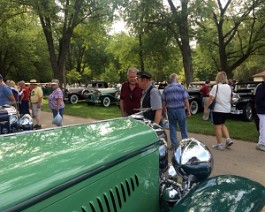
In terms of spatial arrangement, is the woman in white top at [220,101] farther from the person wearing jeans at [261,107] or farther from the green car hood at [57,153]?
the green car hood at [57,153]

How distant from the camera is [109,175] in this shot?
183cm

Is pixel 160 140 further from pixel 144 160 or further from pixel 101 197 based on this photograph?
pixel 101 197

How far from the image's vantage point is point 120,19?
21.6 metres

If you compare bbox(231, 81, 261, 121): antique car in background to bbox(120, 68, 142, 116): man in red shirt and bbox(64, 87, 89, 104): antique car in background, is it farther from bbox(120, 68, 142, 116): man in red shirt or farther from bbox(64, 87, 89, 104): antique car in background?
bbox(64, 87, 89, 104): antique car in background

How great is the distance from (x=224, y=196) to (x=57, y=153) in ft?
3.92

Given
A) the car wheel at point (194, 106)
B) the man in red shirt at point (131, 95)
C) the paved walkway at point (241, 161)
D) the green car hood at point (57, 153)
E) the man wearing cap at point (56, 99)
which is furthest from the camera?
the car wheel at point (194, 106)

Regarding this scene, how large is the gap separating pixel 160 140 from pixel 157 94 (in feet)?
11.0

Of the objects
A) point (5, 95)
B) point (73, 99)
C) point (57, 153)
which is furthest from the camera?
point (73, 99)

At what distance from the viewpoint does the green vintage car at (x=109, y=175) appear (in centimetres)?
134

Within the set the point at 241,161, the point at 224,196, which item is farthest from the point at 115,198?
the point at 241,161

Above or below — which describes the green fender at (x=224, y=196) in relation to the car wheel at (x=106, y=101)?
above

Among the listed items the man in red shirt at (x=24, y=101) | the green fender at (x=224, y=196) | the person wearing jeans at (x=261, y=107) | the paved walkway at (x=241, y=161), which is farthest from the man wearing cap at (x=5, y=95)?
the green fender at (x=224, y=196)

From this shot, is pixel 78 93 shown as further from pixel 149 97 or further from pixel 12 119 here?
pixel 149 97

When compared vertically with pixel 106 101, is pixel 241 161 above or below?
below
